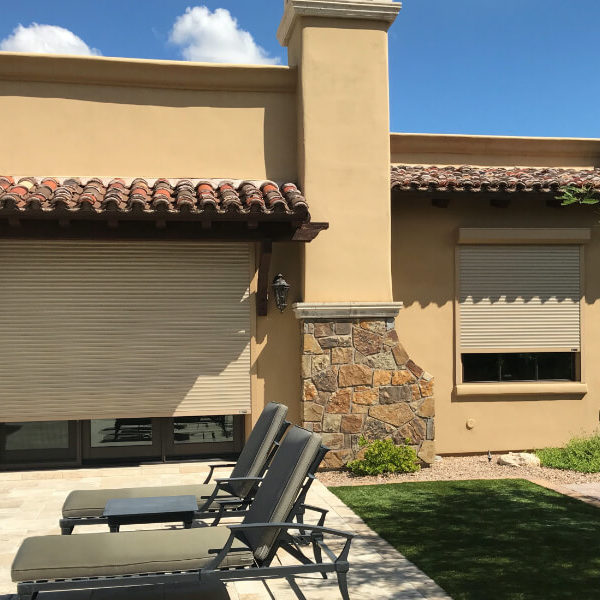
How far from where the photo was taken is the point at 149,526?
794cm

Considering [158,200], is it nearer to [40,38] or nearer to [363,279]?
[363,279]

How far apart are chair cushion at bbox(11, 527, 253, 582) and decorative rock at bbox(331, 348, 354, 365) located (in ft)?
18.5

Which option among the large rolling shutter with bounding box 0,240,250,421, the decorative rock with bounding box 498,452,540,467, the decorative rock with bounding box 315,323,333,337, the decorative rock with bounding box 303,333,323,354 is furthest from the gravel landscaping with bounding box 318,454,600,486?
the decorative rock with bounding box 315,323,333,337

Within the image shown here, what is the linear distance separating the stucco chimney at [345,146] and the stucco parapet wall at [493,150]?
1.96m

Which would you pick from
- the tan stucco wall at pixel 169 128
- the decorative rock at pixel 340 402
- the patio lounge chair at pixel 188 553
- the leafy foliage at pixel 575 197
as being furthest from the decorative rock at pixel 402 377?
the patio lounge chair at pixel 188 553

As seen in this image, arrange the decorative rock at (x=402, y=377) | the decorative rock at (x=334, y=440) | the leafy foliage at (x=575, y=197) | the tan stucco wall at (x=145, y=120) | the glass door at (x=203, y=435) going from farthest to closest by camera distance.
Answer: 1. the glass door at (x=203, y=435)
2. the decorative rock at (x=402, y=377)
3. the tan stucco wall at (x=145, y=120)
4. the decorative rock at (x=334, y=440)
5. the leafy foliage at (x=575, y=197)

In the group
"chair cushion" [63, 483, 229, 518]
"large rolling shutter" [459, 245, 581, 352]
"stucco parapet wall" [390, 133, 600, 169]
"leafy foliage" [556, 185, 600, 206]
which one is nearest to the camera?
"chair cushion" [63, 483, 229, 518]

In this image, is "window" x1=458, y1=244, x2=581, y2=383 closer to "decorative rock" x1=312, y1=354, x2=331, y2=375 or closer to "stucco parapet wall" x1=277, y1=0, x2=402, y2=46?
"decorative rock" x1=312, y1=354, x2=331, y2=375

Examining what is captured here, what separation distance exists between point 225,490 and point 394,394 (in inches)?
171

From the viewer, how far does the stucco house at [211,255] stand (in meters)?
10.6

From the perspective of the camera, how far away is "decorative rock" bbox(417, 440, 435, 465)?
36.6 ft

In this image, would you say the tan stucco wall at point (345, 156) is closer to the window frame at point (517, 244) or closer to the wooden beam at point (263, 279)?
the wooden beam at point (263, 279)

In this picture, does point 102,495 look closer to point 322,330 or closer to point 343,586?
point 343,586

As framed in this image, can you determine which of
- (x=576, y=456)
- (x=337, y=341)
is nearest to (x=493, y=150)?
Answer: (x=337, y=341)
